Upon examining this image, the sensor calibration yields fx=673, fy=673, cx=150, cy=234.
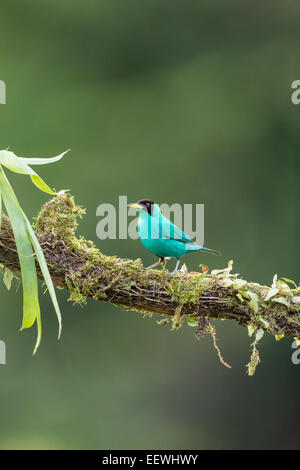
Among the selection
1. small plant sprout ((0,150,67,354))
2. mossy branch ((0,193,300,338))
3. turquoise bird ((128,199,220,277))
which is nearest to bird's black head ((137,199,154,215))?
turquoise bird ((128,199,220,277))

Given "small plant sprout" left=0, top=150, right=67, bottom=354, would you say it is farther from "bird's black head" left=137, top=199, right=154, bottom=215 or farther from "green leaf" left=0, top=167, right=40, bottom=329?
"bird's black head" left=137, top=199, right=154, bottom=215

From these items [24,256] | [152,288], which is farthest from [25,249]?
[152,288]

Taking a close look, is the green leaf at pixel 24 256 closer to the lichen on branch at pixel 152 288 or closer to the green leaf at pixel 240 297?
the lichen on branch at pixel 152 288

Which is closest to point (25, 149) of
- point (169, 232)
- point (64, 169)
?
point (64, 169)

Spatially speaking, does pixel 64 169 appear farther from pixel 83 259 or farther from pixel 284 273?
pixel 83 259

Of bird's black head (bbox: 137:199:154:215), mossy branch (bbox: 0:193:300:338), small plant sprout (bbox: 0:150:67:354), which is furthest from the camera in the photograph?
bird's black head (bbox: 137:199:154:215)

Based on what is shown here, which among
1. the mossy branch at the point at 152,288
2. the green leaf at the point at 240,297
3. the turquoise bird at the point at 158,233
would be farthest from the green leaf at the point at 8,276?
the green leaf at the point at 240,297

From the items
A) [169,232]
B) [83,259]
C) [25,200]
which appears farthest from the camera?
[25,200]
